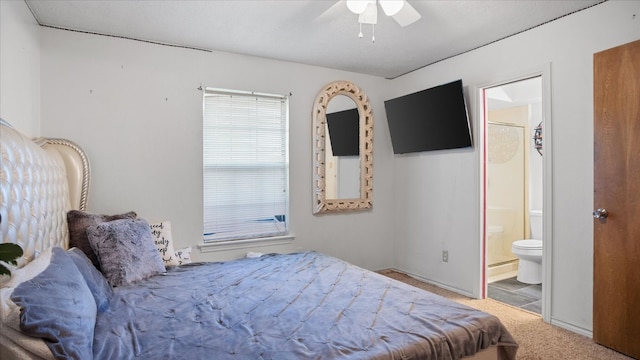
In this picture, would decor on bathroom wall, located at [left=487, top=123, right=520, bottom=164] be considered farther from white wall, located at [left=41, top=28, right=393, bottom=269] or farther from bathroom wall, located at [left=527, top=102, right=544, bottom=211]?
white wall, located at [left=41, top=28, right=393, bottom=269]

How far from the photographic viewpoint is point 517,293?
375 cm

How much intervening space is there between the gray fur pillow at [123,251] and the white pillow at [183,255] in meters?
0.46

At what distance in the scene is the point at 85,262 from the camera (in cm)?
197

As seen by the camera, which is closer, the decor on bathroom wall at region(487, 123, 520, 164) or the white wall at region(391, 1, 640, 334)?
the white wall at region(391, 1, 640, 334)

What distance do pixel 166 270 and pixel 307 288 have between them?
3.74 feet

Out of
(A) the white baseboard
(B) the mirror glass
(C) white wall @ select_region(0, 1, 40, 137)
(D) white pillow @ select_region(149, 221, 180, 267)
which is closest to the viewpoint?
(C) white wall @ select_region(0, 1, 40, 137)

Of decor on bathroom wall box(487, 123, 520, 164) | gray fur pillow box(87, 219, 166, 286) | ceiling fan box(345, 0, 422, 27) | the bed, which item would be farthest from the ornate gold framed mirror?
gray fur pillow box(87, 219, 166, 286)

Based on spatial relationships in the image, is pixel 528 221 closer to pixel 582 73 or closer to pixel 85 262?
pixel 582 73

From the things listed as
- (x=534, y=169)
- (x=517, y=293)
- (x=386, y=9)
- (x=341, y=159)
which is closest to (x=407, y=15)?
(x=386, y=9)

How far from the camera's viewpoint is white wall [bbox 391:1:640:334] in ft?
8.46

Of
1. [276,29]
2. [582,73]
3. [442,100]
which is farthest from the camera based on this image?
[442,100]

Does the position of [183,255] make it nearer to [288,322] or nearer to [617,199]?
[288,322]

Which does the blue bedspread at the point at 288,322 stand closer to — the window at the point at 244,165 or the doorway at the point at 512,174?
the window at the point at 244,165

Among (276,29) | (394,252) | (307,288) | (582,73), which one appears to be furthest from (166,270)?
(582,73)
